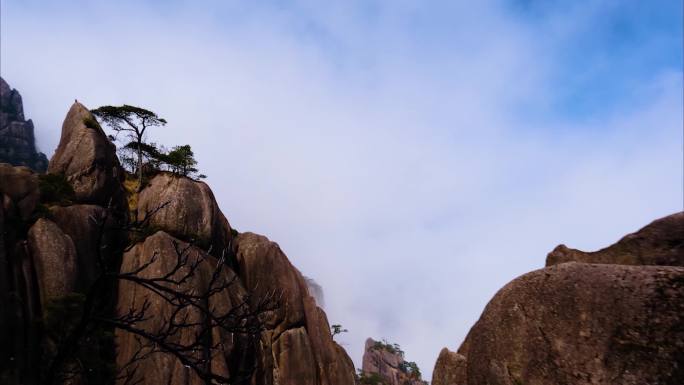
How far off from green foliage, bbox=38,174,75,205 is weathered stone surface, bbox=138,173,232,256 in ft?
16.9

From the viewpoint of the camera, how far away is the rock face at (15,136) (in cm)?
9131

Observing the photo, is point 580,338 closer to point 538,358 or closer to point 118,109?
point 538,358

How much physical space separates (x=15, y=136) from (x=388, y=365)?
113127mm

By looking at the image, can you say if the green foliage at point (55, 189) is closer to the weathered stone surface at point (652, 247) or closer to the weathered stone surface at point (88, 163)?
the weathered stone surface at point (88, 163)

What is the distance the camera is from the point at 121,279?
21.8m

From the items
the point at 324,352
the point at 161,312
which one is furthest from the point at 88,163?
the point at 324,352

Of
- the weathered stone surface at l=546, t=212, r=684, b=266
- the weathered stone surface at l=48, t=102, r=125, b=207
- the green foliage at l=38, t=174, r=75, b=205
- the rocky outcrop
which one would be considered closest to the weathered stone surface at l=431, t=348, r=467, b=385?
the weathered stone surface at l=546, t=212, r=684, b=266

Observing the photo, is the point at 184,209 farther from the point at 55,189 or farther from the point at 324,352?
the point at 324,352

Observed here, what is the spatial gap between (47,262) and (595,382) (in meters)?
26.6

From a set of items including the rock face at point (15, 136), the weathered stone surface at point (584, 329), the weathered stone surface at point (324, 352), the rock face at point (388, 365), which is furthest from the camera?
the rock face at point (388, 365)

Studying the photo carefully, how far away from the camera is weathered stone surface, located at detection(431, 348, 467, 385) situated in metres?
10.0

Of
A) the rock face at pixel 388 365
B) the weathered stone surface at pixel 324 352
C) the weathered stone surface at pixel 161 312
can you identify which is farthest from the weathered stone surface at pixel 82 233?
the rock face at pixel 388 365

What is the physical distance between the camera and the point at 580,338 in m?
7.52

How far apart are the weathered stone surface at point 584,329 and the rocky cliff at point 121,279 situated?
8762 mm
